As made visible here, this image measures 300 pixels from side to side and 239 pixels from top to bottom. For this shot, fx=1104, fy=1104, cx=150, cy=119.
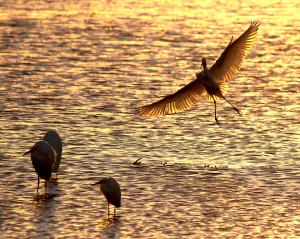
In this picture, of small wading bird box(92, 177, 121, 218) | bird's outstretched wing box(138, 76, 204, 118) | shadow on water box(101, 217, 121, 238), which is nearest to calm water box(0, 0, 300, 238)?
shadow on water box(101, 217, 121, 238)

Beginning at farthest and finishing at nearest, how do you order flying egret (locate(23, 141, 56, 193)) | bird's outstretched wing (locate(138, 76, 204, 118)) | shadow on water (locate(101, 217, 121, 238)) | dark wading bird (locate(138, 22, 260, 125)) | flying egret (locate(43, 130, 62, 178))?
1. bird's outstretched wing (locate(138, 76, 204, 118))
2. dark wading bird (locate(138, 22, 260, 125))
3. flying egret (locate(43, 130, 62, 178))
4. flying egret (locate(23, 141, 56, 193))
5. shadow on water (locate(101, 217, 121, 238))

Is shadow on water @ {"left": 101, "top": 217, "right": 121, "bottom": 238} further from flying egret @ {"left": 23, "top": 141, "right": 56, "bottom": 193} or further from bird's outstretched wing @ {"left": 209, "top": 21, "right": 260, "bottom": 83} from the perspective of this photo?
bird's outstretched wing @ {"left": 209, "top": 21, "right": 260, "bottom": 83}

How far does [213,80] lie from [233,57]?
686 mm

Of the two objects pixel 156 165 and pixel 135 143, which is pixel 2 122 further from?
pixel 156 165

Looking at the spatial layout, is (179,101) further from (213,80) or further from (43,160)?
(43,160)

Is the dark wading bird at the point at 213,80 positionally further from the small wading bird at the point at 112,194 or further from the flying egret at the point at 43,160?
the small wading bird at the point at 112,194

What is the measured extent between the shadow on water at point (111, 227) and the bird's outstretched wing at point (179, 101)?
393cm

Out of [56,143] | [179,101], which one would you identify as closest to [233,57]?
[179,101]

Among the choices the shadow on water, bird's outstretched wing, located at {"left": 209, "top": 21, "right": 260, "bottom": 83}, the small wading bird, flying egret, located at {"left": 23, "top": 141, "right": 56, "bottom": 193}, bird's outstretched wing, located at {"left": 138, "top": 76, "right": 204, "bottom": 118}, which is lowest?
the shadow on water

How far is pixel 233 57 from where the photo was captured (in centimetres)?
2139

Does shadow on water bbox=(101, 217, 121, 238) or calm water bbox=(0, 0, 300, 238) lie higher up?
calm water bbox=(0, 0, 300, 238)

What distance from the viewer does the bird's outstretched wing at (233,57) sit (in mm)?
21094

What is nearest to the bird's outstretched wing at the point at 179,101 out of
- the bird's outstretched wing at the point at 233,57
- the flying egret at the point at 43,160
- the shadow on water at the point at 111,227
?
the bird's outstretched wing at the point at 233,57

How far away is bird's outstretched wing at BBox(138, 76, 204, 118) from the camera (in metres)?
21.6
